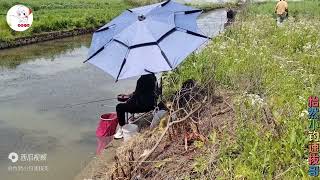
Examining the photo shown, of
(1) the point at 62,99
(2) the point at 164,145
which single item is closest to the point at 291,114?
(2) the point at 164,145

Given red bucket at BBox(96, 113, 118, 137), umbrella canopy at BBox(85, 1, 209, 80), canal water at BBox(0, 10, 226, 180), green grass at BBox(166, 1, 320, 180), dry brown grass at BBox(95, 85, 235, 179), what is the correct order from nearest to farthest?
1. green grass at BBox(166, 1, 320, 180)
2. dry brown grass at BBox(95, 85, 235, 179)
3. umbrella canopy at BBox(85, 1, 209, 80)
4. red bucket at BBox(96, 113, 118, 137)
5. canal water at BBox(0, 10, 226, 180)

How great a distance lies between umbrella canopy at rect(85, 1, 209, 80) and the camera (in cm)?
516

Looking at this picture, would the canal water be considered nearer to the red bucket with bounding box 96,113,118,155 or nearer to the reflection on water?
the reflection on water

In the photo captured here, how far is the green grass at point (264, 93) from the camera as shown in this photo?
4051mm

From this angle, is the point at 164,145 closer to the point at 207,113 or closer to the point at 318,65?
the point at 207,113

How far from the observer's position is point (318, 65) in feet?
23.6

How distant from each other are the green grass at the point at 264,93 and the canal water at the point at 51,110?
2.08m

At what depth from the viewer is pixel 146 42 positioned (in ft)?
17.4

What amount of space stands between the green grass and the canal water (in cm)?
208

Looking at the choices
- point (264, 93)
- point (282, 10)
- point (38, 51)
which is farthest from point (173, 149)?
point (38, 51)

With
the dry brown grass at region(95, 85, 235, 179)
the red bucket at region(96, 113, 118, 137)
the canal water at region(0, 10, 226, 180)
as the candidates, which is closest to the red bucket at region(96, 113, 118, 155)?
the red bucket at region(96, 113, 118, 137)

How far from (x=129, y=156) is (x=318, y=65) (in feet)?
13.6

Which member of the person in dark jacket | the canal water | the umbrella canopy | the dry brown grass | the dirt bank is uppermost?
the umbrella canopy

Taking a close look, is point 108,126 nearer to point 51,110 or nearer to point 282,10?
point 51,110
